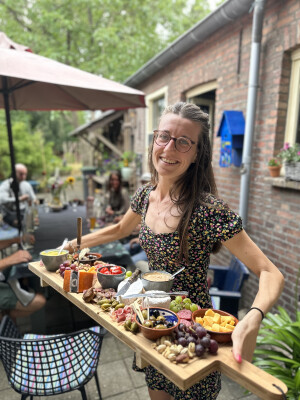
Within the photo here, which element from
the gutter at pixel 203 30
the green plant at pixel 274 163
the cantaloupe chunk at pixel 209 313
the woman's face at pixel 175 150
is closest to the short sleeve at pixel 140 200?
the woman's face at pixel 175 150

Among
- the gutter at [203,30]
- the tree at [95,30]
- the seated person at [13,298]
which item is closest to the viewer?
the seated person at [13,298]

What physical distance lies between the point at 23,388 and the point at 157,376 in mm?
968

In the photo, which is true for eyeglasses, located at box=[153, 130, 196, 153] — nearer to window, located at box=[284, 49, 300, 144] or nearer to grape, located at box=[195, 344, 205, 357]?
grape, located at box=[195, 344, 205, 357]

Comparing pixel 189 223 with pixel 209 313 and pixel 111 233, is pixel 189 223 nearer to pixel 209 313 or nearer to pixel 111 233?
pixel 209 313

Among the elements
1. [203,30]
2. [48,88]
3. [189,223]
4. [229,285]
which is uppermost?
[203,30]

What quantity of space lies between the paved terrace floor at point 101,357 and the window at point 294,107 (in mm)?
2678

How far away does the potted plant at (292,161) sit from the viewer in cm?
295

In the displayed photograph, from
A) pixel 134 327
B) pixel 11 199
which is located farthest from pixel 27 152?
pixel 134 327

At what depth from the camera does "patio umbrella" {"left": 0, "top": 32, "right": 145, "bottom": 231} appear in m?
2.29

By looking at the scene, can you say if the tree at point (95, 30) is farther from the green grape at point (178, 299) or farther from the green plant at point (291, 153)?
the green grape at point (178, 299)

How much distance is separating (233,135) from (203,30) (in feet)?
5.70

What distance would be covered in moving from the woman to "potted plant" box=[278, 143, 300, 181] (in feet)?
6.33

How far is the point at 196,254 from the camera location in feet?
4.43

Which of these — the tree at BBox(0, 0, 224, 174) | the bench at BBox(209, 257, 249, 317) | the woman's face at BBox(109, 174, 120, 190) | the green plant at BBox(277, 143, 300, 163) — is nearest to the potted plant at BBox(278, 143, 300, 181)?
the green plant at BBox(277, 143, 300, 163)
